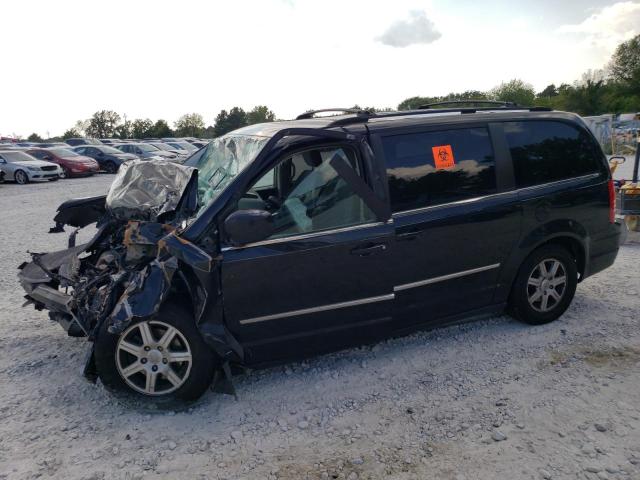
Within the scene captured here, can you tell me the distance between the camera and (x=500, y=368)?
3590 millimetres

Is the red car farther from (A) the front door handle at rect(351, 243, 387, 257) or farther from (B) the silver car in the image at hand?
(A) the front door handle at rect(351, 243, 387, 257)

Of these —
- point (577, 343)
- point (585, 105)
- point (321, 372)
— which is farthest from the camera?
point (585, 105)

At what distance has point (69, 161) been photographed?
2159cm

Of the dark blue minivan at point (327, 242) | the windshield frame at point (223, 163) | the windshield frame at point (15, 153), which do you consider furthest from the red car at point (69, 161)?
the windshield frame at point (223, 163)

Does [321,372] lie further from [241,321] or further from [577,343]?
[577,343]

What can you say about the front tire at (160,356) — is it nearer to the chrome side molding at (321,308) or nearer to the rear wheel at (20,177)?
the chrome side molding at (321,308)

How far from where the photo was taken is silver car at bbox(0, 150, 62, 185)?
19.2 meters

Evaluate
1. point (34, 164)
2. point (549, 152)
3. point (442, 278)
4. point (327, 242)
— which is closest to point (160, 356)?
point (327, 242)

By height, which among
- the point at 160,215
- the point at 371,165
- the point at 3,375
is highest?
the point at 371,165

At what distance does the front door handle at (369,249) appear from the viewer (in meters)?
3.26

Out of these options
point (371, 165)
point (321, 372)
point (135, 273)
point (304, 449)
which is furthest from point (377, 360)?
point (135, 273)

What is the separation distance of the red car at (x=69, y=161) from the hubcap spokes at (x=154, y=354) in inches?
845

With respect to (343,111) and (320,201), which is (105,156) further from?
(320,201)

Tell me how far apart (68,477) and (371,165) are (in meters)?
2.72
